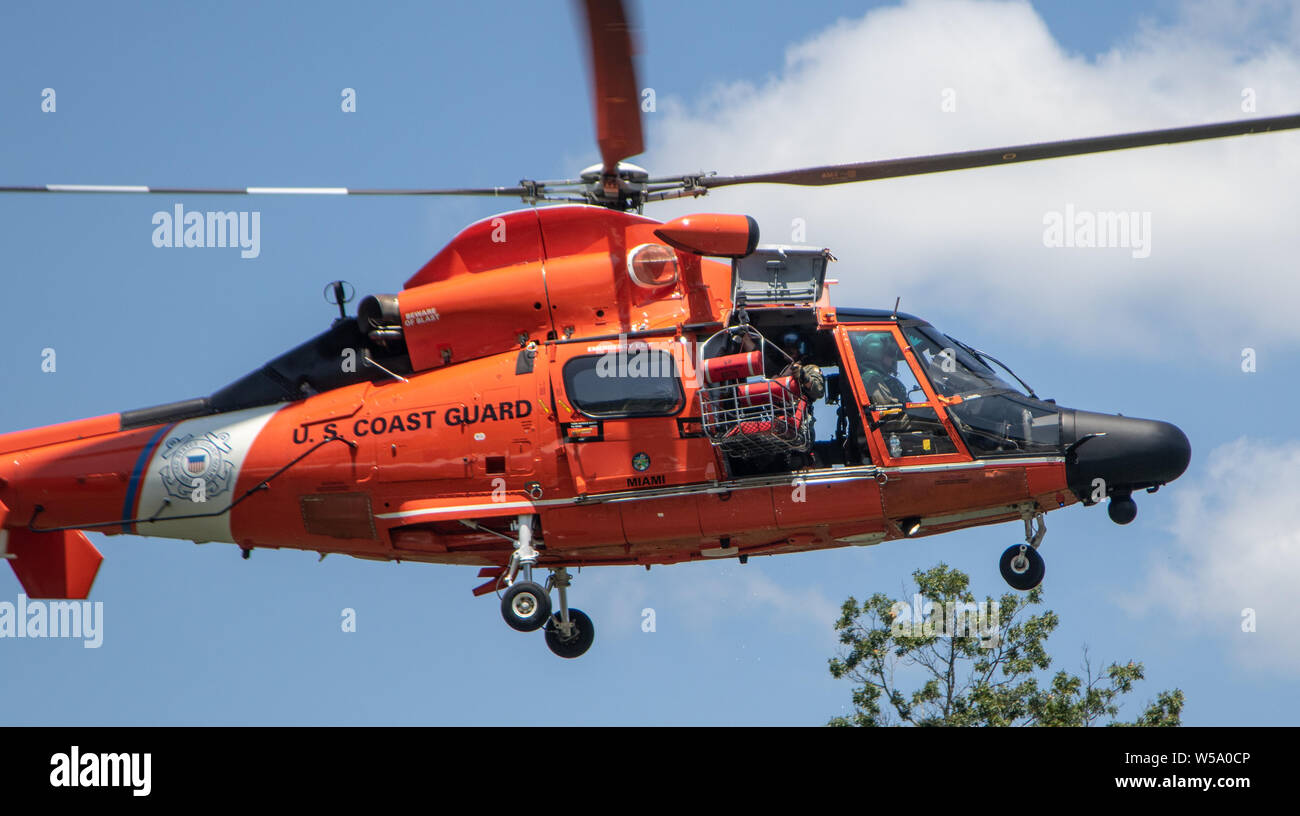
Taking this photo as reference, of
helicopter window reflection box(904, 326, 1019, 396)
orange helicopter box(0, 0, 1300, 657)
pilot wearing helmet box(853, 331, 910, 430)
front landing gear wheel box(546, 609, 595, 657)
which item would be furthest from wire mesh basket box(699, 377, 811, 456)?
front landing gear wheel box(546, 609, 595, 657)

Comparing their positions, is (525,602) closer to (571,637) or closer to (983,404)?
(571,637)

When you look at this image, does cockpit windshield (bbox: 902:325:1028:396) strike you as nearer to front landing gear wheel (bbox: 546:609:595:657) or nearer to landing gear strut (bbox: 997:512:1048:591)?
landing gear strut (bbox: 997:512:1048:591)

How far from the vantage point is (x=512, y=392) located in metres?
17.4

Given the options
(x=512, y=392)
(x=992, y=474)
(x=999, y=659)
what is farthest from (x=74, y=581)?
(x=999, y=659)

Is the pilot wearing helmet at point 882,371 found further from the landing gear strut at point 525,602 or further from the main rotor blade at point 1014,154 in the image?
the landing gear strut at point 525,602

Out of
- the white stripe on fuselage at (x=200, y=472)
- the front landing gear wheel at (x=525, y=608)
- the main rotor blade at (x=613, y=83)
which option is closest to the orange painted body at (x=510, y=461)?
the white stripe on fuselage at (x=200, y=472)

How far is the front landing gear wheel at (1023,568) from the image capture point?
17312mm

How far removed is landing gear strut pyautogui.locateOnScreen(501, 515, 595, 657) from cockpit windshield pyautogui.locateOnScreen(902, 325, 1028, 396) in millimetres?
4409

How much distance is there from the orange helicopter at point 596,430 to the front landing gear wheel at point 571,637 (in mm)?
34

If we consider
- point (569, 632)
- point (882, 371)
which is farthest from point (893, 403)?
point (569, 632)

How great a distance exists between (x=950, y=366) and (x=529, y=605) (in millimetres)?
5013

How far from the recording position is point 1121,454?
17156 mm

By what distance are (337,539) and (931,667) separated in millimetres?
9982

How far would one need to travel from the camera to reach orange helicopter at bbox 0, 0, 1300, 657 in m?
17.1
